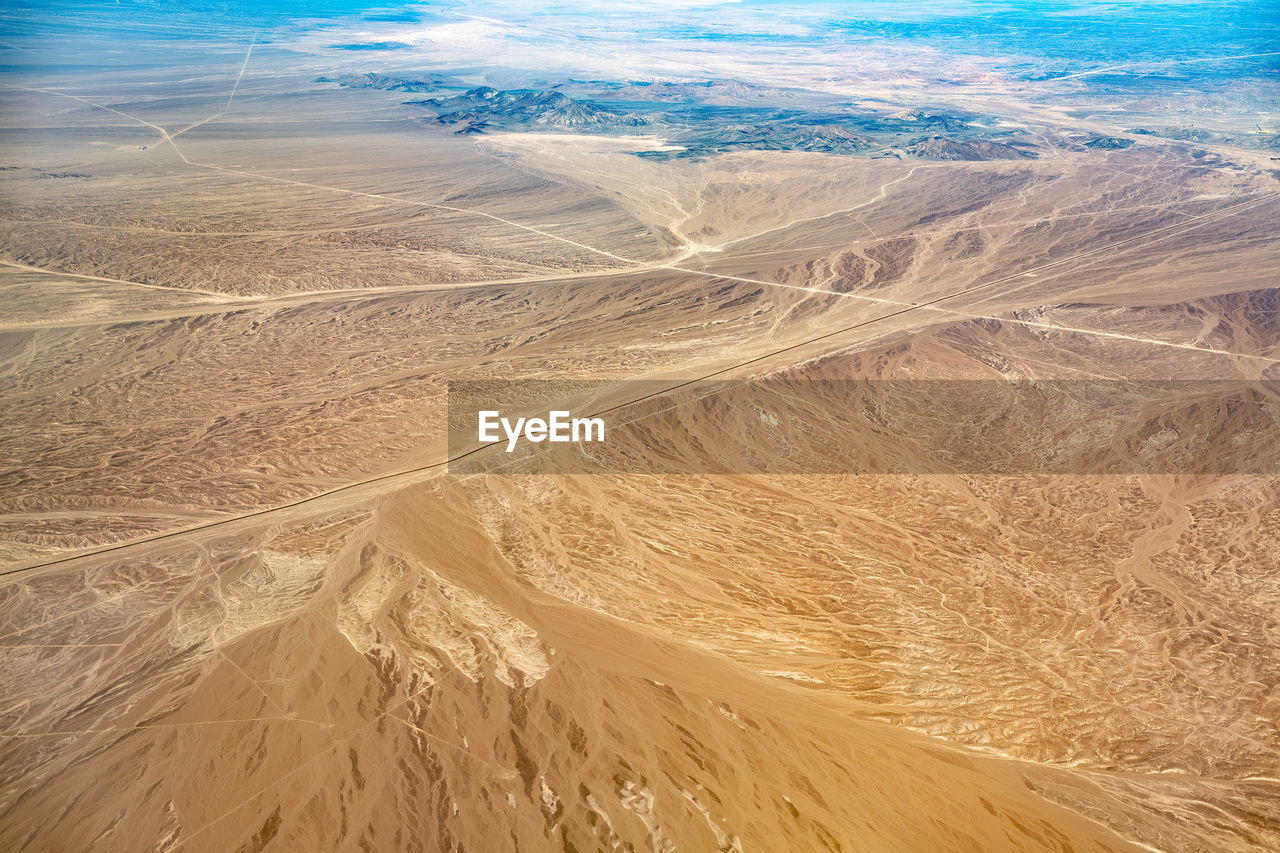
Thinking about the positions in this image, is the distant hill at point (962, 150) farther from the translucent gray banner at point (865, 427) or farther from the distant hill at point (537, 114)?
the translucent gray banner at point (865, 427)

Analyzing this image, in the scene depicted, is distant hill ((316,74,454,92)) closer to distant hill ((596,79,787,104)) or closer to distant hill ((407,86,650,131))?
distant hill ((407,86,650,131))

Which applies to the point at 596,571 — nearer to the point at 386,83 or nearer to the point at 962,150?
the point at 962,150

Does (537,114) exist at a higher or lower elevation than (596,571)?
higher

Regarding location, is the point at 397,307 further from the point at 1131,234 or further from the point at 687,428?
the point at 1131,234

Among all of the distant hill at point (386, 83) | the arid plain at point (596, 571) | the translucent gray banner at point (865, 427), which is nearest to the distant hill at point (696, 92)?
the distant hill at point (386, 83)

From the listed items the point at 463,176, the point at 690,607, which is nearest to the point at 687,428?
the point at 690,607

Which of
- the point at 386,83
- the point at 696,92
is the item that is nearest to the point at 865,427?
the point at 696,92
